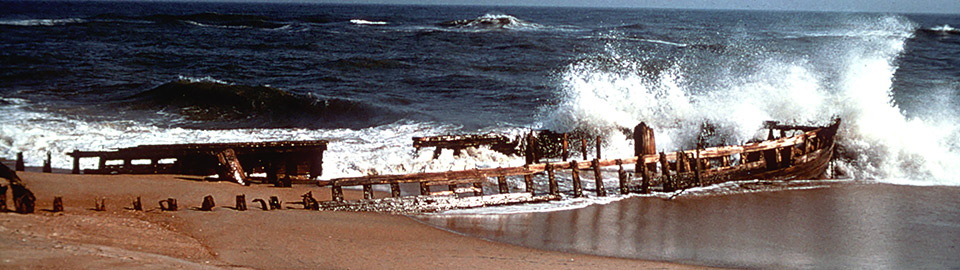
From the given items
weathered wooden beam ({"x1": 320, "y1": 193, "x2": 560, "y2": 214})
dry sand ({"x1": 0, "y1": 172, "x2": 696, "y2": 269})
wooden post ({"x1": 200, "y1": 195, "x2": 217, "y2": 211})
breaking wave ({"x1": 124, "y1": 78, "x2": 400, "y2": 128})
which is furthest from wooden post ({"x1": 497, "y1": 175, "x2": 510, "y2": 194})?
breaking wave ({"x1": 124, "y1": 78, "x2": 400, "y2": 128})

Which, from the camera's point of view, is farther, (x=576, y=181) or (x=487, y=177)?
(x=576, y=181)

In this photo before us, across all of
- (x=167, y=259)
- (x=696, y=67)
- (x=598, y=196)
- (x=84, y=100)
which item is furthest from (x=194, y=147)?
(x=696, y=67)

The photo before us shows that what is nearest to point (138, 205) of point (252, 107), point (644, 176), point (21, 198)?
point (21, 198)

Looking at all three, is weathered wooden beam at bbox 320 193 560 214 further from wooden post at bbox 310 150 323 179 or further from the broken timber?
wooden post at bbox 310 150 323 179

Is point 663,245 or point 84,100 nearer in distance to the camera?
point 663,245

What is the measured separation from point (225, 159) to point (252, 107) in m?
10.6

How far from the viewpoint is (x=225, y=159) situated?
10586mm

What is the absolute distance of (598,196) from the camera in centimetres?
1082

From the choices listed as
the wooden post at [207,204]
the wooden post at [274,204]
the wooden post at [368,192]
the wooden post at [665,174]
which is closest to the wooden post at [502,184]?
the wooden post at [368,192]

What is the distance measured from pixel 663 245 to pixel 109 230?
231 inches

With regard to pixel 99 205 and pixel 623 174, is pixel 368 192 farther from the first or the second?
pixel 623 174

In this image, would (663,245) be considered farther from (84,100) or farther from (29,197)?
(84,100)

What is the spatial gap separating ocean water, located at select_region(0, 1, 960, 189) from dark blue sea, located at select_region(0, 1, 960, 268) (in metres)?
0.06

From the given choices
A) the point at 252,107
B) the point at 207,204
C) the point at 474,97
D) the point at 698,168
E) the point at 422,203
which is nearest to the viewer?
the point at 207,204
